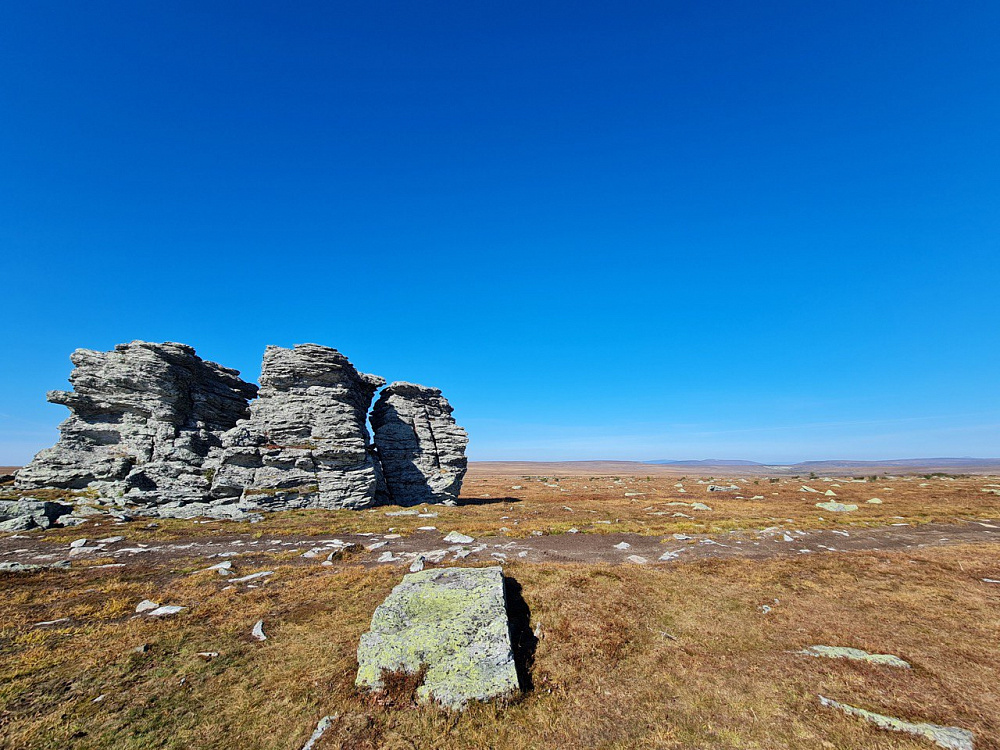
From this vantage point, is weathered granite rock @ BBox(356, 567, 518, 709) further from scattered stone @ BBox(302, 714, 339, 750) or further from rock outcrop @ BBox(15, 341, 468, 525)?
rock outcrop @ BBox(15, 341, 468, 525)

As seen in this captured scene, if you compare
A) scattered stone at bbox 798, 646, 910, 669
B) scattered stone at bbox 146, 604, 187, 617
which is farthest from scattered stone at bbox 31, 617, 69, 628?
scattered stone at bbox 798, 646, 910, 669

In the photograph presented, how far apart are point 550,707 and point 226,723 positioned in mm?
5961

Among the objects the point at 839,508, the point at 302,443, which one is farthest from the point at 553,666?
the point at 839,508

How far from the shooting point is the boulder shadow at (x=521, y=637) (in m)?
8.08

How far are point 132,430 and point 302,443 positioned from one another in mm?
16859

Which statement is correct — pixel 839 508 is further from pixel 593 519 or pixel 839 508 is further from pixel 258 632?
pixel 258 632

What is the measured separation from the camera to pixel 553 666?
27.9 ft

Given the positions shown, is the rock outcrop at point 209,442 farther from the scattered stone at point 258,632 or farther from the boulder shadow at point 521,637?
the boulder shadow at point 521,637

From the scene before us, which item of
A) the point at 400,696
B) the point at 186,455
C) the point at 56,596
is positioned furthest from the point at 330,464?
the point at 400,696

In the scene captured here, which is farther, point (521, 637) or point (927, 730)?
point (521, 637)

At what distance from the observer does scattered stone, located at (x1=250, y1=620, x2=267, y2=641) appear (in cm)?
970

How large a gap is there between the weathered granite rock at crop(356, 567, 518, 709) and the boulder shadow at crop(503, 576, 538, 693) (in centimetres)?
46

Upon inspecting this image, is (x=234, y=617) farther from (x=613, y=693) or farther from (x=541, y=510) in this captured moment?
(x=541, y=510)

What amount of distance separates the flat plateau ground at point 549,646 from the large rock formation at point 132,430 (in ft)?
51.5
